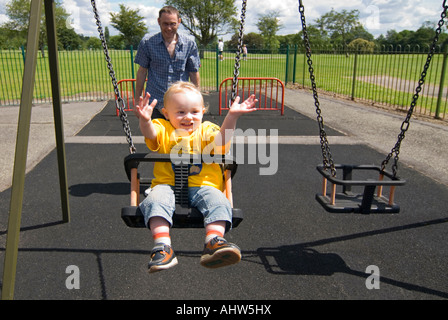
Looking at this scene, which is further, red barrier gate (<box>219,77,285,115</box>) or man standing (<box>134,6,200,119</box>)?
red barrier gate (<box>219,77,285,115</box>)

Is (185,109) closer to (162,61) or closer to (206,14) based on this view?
(162,61)

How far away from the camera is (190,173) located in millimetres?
2322

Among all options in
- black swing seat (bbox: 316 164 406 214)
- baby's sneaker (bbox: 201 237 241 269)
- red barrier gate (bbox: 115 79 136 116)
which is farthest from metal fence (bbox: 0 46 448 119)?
baby's sneaker (bbox: 201 237 241 269)

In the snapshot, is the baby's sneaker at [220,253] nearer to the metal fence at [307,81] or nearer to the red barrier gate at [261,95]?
the red barrier gate at [261,95]

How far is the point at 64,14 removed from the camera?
4366 centimetres

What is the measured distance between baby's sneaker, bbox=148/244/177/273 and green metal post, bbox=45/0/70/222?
1.72 metres

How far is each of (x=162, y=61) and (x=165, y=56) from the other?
0.05 metres

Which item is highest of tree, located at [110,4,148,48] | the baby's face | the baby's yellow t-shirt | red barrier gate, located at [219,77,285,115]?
tree, located at [110,4,148,48]

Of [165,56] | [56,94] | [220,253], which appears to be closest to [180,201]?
[220,253]

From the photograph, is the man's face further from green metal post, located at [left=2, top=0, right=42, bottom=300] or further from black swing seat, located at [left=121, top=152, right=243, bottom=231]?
black swing seat, located at [left=121, top=152, right=243, bottom=231]

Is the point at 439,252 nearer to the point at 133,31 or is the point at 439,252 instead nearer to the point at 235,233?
the point at 235,233

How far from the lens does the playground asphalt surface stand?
2521 millimetres
